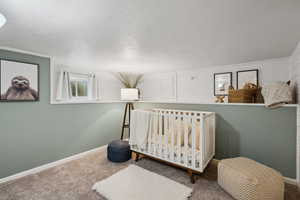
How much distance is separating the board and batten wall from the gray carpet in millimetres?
1703

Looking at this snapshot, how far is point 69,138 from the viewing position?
110 inches

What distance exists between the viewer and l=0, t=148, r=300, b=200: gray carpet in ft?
5.76

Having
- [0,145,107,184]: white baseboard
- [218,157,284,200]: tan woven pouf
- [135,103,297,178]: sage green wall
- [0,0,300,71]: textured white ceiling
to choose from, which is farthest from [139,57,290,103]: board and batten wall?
[0,145,107,184]: white baseboard

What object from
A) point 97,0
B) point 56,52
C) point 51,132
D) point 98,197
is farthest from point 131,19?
point 51,132

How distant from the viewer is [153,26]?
139 centimetres

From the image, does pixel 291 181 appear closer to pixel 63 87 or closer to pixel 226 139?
pixel 226 139

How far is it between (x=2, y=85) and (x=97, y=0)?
2144mm

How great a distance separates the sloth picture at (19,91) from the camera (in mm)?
2043

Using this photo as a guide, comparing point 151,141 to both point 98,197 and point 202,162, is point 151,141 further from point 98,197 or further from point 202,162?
point 98,197

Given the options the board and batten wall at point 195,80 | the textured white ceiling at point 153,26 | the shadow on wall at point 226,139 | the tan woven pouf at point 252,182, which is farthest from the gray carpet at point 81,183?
the textured white ceiling at point 153,26

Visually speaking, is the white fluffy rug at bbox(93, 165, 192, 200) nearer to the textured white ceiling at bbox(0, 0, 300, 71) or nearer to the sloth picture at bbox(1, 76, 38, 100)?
the sloth picture at bbox(1, 76, 38, 100)

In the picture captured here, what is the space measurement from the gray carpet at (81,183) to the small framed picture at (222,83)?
159 cm

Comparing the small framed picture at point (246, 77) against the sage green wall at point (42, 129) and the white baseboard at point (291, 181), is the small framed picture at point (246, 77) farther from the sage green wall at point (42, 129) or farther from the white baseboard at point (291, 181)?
the sage green wall at point (42, 129)

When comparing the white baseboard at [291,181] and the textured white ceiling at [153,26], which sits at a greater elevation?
the textured white ceiling at [153,26]
